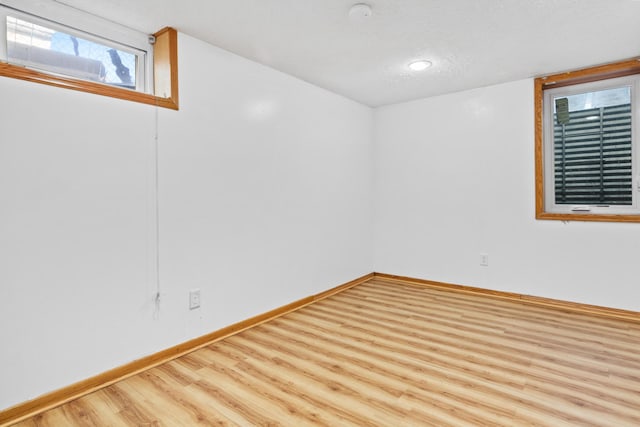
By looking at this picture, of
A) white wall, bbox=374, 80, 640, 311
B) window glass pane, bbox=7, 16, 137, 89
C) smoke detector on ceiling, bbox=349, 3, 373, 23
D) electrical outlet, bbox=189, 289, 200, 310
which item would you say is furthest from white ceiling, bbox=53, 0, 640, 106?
electrical outlet, bbox=189, 289, 200, 310

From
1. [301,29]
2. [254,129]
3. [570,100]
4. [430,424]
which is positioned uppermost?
[301,29]

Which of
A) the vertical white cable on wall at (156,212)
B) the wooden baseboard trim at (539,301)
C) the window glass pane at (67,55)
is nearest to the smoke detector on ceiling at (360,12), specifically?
the vertical white cable on wall at (156,212)

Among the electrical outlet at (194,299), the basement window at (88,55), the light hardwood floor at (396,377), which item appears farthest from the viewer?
the electrical outlet at (194,299)

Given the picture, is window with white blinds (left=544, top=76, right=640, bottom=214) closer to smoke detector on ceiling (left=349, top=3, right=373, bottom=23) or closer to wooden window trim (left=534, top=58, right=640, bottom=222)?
wooden window trim (left=534, top=58, right=640, bottom=222)

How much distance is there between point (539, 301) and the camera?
345 centimetres

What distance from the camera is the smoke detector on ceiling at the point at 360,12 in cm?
208

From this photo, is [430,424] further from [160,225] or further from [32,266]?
[32,266]

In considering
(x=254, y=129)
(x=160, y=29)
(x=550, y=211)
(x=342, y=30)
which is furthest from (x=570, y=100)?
(x=160, y=29)

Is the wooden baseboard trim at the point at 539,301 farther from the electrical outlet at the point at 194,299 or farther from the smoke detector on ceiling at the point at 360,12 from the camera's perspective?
the smoke detector on ceiling at the point at 360,12

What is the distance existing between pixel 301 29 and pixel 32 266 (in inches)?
81.9

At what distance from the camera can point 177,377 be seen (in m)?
2.13

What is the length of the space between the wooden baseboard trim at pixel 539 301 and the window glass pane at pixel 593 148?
3.06ft

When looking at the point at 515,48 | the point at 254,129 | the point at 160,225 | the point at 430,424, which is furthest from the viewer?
the point at 254,129

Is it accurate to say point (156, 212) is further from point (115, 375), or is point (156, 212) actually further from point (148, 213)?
point (115, 375)
